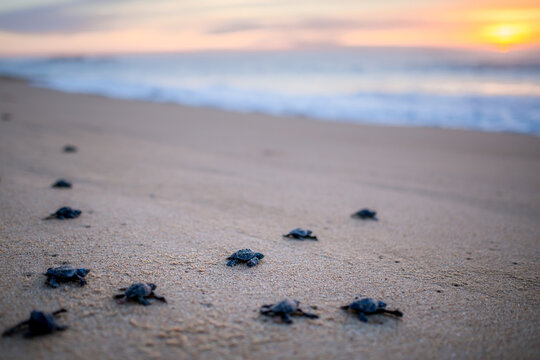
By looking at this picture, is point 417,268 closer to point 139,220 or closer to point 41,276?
point 139,220

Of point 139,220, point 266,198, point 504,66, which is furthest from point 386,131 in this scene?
point 504,66

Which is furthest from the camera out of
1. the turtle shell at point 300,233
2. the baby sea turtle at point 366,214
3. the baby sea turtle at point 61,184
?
the baby sea turtle at point 61,184

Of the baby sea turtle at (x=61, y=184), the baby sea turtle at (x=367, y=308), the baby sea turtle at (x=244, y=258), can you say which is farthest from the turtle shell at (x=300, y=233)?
the baby sea turtle at (x=61, y=184)

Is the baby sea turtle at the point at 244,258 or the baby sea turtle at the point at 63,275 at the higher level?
the baby sea turtle at the point at 244,258

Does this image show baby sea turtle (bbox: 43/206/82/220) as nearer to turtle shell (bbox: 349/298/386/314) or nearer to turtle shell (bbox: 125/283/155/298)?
turtle shell (bbox: 125/283/155/298)

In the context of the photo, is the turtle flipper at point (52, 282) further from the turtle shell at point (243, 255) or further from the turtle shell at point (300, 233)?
the turtle shell at point (300, 233)

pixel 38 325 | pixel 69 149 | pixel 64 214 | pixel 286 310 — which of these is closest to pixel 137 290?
pixel 38 325

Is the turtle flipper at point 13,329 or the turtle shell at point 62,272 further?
the turtle shell at point 62,272
